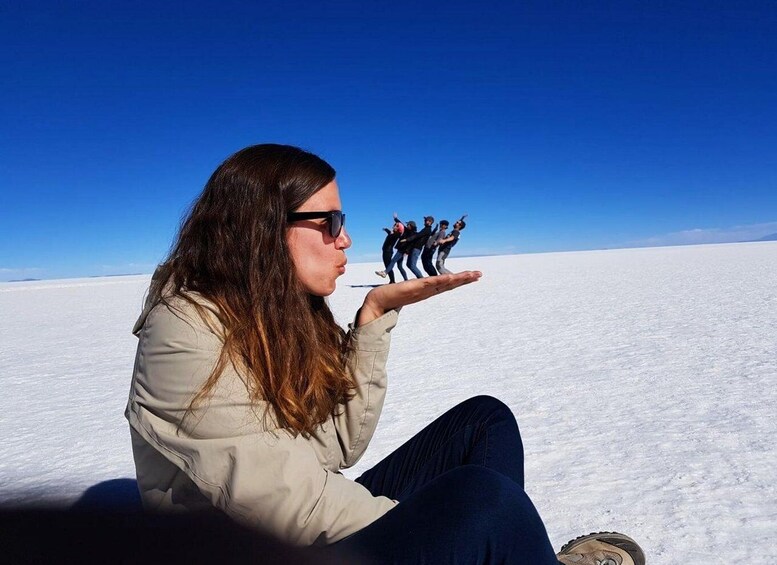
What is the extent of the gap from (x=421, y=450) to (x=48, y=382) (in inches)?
187

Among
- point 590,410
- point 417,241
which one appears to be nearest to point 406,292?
point 590,410

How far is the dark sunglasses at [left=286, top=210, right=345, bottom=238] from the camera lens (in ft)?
4.12

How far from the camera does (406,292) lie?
4.64 feet

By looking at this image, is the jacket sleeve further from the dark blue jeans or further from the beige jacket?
the dark blue jeans

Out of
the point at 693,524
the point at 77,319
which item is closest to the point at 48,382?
the point at 693,524

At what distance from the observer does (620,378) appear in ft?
12.4

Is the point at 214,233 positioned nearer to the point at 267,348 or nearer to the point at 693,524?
the point at 267,348

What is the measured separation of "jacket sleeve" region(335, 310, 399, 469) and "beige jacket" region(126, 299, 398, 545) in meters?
0.40

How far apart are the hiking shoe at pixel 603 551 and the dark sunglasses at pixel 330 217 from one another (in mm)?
1131

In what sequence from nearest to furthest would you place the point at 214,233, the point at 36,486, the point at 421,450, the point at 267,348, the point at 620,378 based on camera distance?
the point at 267,348
the point at 214,233
the point at 421,450
the point at 36,486
the point at 620,378

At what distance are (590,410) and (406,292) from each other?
225 cm

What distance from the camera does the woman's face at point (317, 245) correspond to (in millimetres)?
1271

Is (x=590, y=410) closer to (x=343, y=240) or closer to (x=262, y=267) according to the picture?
(x=343, y=240)

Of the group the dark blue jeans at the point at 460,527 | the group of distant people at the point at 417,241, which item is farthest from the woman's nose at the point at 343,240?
the group of distant people at the point at 417,241
